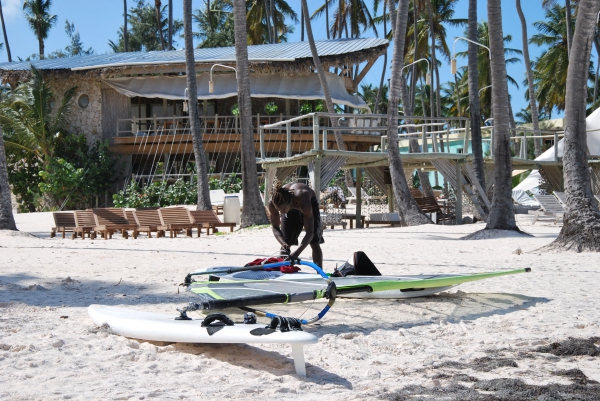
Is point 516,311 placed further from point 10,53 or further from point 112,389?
point 10,53

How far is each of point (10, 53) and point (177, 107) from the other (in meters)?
21.0

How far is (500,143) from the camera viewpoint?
14.3m

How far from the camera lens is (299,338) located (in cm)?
441

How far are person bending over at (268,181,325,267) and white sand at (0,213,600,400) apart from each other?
0.78m

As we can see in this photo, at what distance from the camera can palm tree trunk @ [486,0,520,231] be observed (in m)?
14.2

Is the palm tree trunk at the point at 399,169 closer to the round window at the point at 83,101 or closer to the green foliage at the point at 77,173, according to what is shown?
the green foliage at the point at 77,173

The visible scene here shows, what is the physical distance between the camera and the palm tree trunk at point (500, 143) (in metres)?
14.2

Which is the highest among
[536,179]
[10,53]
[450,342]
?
[10,53]

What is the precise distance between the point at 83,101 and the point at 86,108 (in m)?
0.36

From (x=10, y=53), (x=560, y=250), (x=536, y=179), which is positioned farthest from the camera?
(x=10, y=53)

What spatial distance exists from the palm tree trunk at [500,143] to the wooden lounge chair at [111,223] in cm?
827

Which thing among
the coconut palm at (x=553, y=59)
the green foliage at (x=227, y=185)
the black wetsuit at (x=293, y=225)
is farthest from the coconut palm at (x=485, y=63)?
the black wetsuit at (x=293, y=225)

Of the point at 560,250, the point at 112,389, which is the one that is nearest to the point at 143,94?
the point at 560,250

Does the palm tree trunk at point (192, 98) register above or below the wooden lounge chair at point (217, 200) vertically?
above
